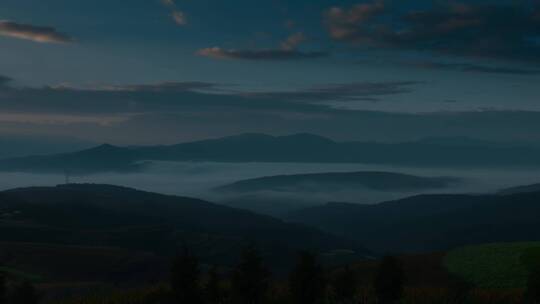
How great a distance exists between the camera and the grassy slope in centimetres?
4025

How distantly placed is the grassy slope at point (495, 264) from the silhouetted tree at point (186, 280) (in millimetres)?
21378

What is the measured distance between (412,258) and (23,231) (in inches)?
5714

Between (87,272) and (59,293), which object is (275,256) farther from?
(59,293)

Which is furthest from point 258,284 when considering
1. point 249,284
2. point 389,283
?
point 389,283

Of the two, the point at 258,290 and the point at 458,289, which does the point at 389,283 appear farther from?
the point at 458,289

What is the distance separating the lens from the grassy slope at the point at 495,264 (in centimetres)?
4025

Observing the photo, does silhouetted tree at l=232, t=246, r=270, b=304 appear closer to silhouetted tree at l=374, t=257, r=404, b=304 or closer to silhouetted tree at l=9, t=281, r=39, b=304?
silhouetted tree at l=374, t=257, r=404, b=304

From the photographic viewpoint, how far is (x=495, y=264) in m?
44.4

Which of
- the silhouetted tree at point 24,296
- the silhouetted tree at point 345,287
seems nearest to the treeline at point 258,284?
the silhouetted tree at point 345,287

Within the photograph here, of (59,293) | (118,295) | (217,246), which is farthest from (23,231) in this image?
(118,295)

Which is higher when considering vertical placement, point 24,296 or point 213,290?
point 24,296

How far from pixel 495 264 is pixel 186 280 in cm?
2657

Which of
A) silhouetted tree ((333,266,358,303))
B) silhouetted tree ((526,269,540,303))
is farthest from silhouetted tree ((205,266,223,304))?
silhouetted tree ((526,269,540,303))

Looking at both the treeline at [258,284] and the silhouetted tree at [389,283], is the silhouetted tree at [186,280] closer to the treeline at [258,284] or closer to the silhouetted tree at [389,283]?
the treeline at [258,284]
